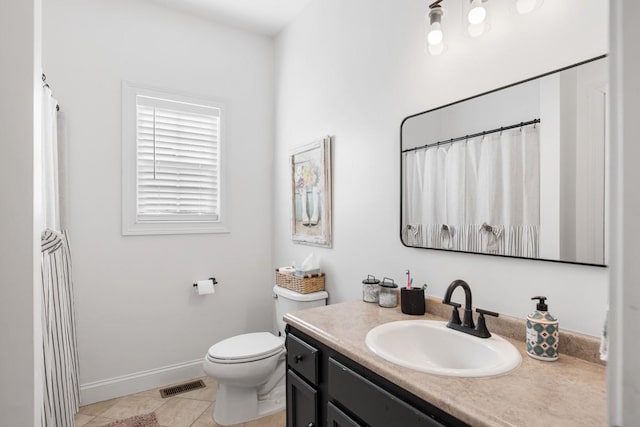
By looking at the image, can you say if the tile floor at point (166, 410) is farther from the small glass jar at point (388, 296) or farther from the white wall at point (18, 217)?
the white wall at point (18, 217)

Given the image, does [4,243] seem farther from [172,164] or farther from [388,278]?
[172,164]

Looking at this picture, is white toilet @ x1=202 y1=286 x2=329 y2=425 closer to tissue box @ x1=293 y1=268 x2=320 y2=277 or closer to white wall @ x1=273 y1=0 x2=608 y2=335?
tissue box @ x1=293 y1=268 x2=320 y2=277

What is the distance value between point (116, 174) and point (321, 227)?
1490mm

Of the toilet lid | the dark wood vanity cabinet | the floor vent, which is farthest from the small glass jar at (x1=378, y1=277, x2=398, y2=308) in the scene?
the floor vent

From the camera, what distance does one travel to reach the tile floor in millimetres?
2148

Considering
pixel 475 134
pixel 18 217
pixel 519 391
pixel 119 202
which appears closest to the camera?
pixel 18 217

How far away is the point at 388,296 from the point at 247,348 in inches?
39.2

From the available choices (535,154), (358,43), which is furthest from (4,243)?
(358,43)

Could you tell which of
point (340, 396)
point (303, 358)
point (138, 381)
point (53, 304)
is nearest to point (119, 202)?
point (53, 304)

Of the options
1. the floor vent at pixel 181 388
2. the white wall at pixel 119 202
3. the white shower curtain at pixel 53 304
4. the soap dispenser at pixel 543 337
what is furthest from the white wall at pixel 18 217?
the floor vent at pixel 181 388

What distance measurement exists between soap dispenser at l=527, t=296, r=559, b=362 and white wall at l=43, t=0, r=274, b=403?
224 cm

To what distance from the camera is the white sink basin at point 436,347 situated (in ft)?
3.77

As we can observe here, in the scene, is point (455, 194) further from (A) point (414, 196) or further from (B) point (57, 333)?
(B) point (57, 333)

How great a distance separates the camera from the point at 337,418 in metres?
1.24
